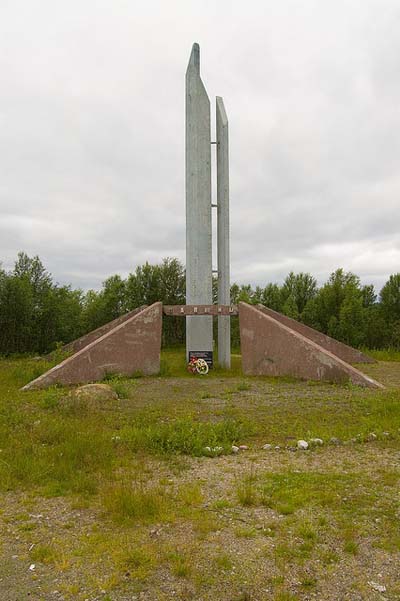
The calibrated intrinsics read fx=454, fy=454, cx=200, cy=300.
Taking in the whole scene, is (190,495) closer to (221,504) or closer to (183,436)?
(221,504)

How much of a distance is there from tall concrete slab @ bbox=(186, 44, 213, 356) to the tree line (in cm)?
908

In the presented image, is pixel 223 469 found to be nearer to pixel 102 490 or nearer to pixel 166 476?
pixel 166 476

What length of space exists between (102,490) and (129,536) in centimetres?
96

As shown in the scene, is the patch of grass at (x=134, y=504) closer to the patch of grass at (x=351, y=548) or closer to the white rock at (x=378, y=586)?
the patch of grass at (x=351, y=548)

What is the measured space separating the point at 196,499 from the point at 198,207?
12705mm

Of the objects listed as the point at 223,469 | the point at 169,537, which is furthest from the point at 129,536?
the point at 223,469

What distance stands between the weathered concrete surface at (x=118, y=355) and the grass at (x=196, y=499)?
9.89 ft

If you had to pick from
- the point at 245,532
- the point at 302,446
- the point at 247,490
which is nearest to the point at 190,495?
the point at 247,490

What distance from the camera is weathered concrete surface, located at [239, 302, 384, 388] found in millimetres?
11352

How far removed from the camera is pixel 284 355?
40.9 ft

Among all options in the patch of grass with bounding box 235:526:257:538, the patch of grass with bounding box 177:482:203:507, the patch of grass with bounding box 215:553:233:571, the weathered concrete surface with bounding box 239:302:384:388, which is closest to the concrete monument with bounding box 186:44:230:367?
the weathered concrete surface with bounding box 239:302:384:388

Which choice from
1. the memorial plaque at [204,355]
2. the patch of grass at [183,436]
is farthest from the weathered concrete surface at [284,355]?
the patch of grass at [183,436]

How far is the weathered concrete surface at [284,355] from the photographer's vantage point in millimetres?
11352

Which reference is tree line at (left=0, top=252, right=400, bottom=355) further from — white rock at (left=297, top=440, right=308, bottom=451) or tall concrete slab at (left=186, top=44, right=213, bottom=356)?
white rock at (left=297, top=440, right=308, bottom=451)
